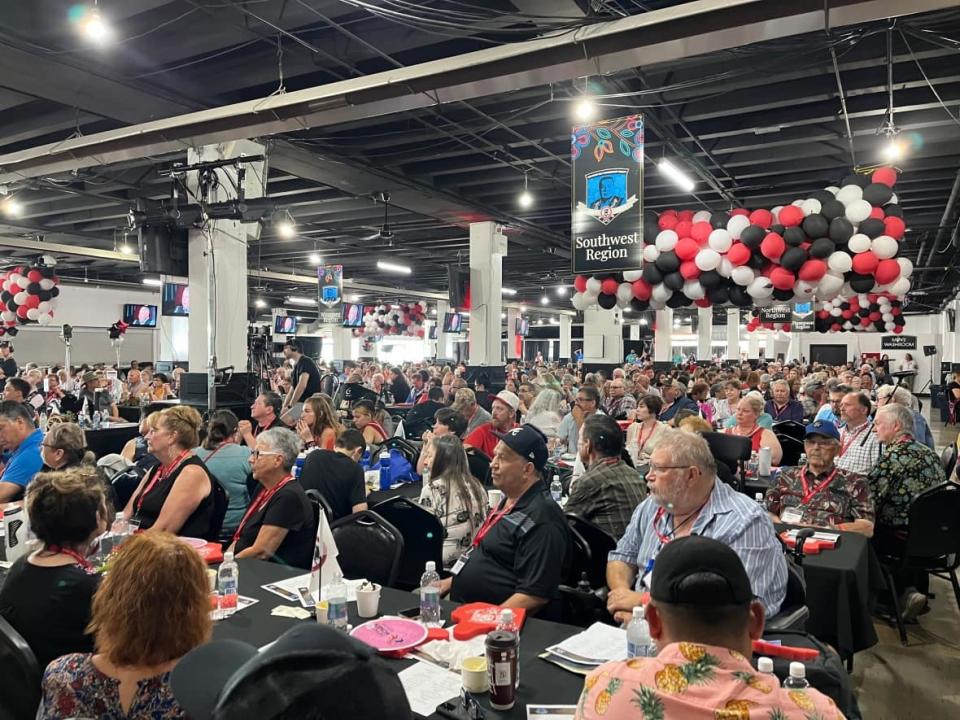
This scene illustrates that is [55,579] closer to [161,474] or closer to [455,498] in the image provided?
[161,474]

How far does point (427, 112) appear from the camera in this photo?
7.74m

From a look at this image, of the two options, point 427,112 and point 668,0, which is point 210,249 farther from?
point 668,0

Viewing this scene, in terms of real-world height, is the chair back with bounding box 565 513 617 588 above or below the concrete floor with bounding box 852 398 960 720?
above

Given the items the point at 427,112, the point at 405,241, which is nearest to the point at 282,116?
the point at 427,112

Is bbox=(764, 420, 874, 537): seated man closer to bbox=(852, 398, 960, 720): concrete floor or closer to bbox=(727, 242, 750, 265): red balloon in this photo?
bbox=(852, 398, 960, 720): concrete floor

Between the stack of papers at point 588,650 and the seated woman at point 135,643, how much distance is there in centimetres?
111

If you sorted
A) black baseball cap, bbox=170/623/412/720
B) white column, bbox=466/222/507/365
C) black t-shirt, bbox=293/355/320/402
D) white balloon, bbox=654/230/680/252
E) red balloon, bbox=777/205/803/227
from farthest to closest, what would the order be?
white column, bbox=466/222/507/365 → black t-shirt, bbox=293/355/320/402 → white balloon, bbox=654/230/680/252 → red balloon, bbox=777/205/803/227 → black baseball cap, bbox=170/623/412/720

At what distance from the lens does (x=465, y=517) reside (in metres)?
4.11

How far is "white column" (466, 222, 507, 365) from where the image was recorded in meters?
12.4

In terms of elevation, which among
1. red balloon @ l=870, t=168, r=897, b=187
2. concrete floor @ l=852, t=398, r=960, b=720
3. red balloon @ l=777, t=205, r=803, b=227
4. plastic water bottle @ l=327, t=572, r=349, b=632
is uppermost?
red balloon @ l=870, t=168, r=897, b=187

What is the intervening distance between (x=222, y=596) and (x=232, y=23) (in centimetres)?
485

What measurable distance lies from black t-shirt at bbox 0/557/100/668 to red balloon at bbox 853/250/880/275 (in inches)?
289

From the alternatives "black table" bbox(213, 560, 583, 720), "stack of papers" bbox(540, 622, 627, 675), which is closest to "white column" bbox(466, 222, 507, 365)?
"black table" bbox(213, 560, 583, 720)

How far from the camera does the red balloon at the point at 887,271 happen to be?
Answer: 7086 millimetres
